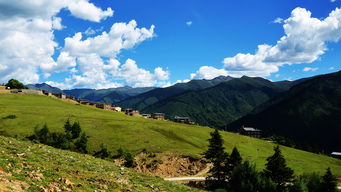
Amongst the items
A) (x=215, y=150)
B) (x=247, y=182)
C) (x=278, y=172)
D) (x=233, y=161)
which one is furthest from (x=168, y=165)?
(x=247, y=182)

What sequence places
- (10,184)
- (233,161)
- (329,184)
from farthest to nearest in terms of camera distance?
(233,161) → (329,184) → (10,184)

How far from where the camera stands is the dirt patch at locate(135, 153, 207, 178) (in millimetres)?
84125

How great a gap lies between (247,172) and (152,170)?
34490 millimetres

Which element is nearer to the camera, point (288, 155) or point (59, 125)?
point (59, 125)

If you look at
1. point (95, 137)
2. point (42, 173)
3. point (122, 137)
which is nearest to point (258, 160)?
→ point (122, 137)

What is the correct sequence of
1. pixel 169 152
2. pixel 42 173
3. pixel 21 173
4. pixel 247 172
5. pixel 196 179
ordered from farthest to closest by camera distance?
1. pixel 169 152
2. pixel 196 179
3. pixel 247 172
4. pixel 42 173
5. pixel 21 173

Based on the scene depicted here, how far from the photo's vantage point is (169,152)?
307ft

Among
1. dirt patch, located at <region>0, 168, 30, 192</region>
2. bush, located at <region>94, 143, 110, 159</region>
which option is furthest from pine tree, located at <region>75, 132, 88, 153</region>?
dirt patch, located at <region>0, 168, 30, 192</region>

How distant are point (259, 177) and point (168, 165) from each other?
3581 centimetres

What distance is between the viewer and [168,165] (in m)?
87.0

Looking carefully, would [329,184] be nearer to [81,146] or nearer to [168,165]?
[168,165]

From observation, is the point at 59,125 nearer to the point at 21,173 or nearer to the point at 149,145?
the point at 149,145

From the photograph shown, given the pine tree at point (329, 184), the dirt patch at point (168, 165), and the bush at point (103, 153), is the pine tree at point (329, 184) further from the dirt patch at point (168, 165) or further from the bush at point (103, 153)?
the bush at point (103, 153)

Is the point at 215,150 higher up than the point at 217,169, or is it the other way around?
the point at 215,150
